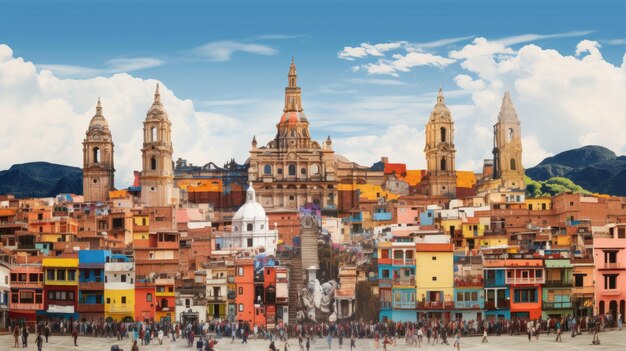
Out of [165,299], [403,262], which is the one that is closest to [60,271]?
[165,299]

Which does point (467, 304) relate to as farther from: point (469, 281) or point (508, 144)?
point (508, 144)

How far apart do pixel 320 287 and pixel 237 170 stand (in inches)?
2384

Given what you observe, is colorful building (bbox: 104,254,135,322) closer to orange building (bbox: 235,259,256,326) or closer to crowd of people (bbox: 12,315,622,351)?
crowd of people (bbox: 12,315,622,351)

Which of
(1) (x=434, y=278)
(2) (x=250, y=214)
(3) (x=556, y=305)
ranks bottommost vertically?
(3) (x=556, y=305)

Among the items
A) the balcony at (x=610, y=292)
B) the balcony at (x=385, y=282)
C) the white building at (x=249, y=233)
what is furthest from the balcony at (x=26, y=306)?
the balcony at (x=610, y=292)

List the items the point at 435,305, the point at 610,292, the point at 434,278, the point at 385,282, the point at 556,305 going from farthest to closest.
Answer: the point at 385,282 < the point at 610,292 < the point at 434,278 < the point at 556,305 < the point at 435,305

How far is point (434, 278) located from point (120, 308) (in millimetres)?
16825

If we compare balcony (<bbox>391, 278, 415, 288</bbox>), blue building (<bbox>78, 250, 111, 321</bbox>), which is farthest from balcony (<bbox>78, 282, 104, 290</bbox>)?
balcony (<bbox>391, 278, 415, 288</bbox>)

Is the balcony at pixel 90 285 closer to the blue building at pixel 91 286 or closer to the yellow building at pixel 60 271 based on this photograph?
the blue building at pixel 91 286

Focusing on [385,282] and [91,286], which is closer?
[91,286]

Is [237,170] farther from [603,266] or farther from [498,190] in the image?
[603,266]

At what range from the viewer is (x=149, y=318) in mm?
85062

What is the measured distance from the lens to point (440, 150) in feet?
465

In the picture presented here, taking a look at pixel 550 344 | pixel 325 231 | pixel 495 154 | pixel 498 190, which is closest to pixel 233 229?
pixel 325 231
